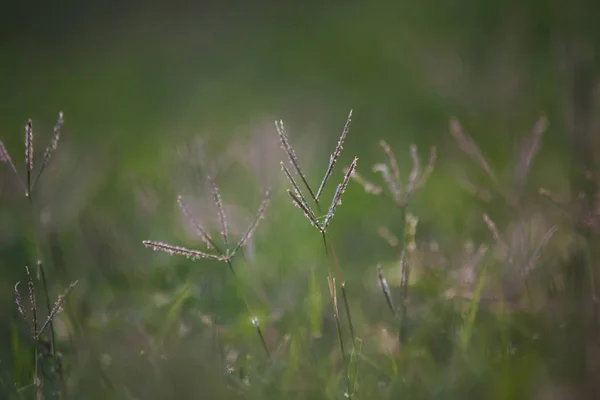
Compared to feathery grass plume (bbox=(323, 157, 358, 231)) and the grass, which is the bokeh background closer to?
the grass

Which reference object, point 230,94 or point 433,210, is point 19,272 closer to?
point 433,210

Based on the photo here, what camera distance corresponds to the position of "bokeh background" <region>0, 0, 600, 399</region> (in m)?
1.21

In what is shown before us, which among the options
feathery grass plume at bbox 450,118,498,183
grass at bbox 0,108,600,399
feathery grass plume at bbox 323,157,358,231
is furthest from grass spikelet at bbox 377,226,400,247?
feathery grass plume at bbox 323,157,358,231

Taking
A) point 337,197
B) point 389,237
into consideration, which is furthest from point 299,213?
point 337,197

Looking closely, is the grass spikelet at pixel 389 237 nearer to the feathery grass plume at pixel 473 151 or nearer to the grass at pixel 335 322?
the grass at pixel 335 322

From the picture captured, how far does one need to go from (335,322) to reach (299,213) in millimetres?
907

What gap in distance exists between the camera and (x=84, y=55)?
5.49 m

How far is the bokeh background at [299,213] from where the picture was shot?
1209 millimetres

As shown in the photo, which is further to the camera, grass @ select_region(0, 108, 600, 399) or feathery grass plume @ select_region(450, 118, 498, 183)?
feathery grass plume @ select_region(450, 118, 498, 183)

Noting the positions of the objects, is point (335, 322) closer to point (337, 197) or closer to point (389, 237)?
point (389, 237)

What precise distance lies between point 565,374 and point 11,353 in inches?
49.6

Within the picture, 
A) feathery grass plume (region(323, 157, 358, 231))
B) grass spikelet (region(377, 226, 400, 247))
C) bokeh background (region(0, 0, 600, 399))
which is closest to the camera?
feathery grass plume (region(323, 157, 358, 231))

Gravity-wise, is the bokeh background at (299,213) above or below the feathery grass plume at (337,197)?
below

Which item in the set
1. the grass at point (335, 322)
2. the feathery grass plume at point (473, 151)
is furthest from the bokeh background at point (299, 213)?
the feathery grass plume at point (473, 151)
